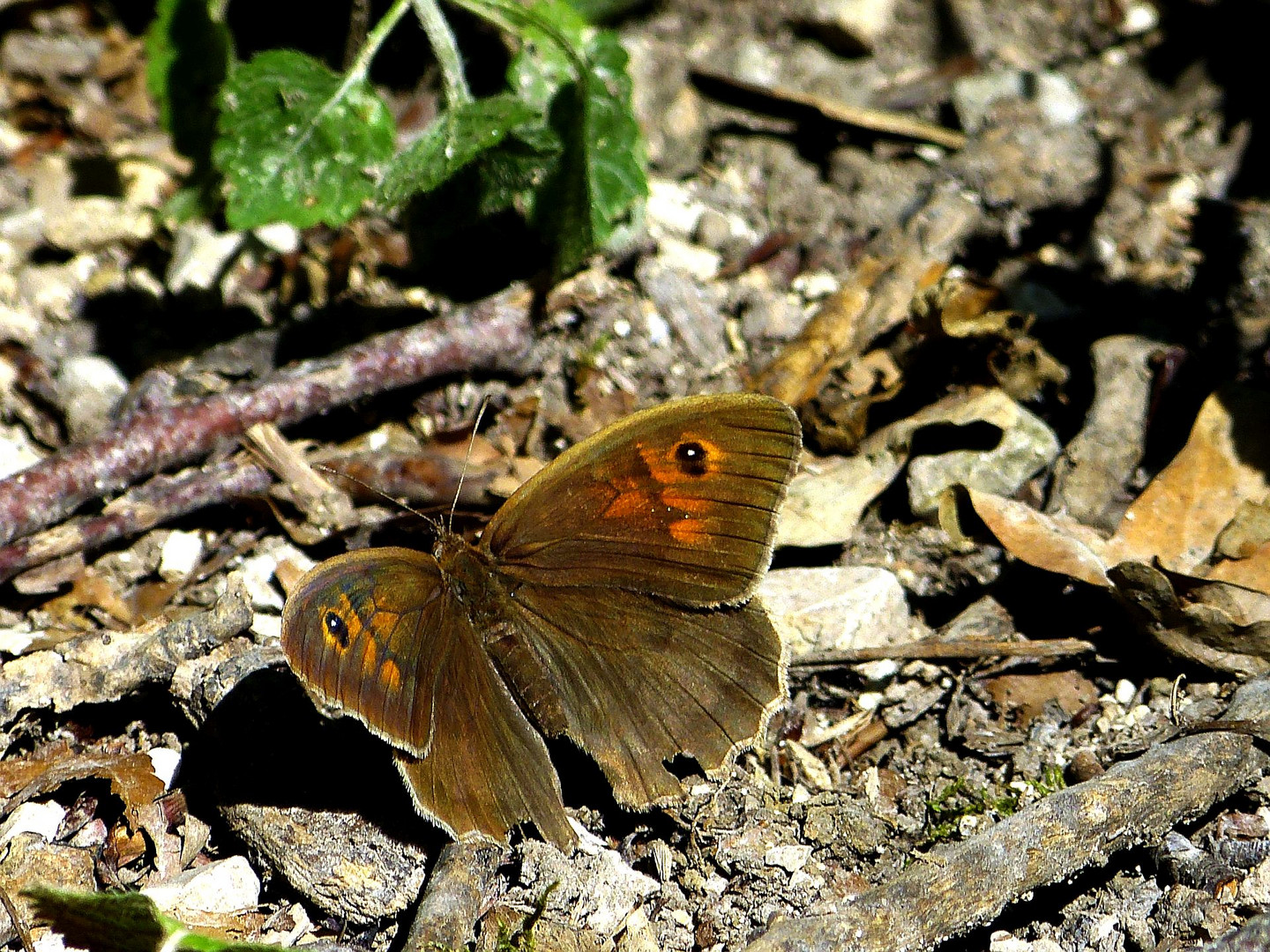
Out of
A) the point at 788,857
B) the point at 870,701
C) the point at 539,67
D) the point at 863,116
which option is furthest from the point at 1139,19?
the point at 788,857

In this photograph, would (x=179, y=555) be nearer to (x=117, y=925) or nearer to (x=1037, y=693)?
(x=117, y=925)

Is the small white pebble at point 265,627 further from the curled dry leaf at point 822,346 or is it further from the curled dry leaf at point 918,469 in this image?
the curled dry leaf at point 822,346

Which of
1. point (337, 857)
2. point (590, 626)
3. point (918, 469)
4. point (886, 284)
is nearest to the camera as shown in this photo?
point (337, 857)

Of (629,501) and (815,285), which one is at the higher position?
(629,501)

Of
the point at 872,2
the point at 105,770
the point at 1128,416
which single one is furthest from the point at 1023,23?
the point at 105,770

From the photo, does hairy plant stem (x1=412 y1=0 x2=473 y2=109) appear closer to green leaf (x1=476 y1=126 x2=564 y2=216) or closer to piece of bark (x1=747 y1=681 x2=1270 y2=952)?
green leaf (x1=476 y1=126 x2=564 y2=216)

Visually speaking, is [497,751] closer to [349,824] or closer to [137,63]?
[349,824]

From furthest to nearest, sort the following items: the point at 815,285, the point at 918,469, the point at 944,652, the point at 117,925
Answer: the point at 815,285
the point at 918,469
the point at 944,652
the point at 117,925
